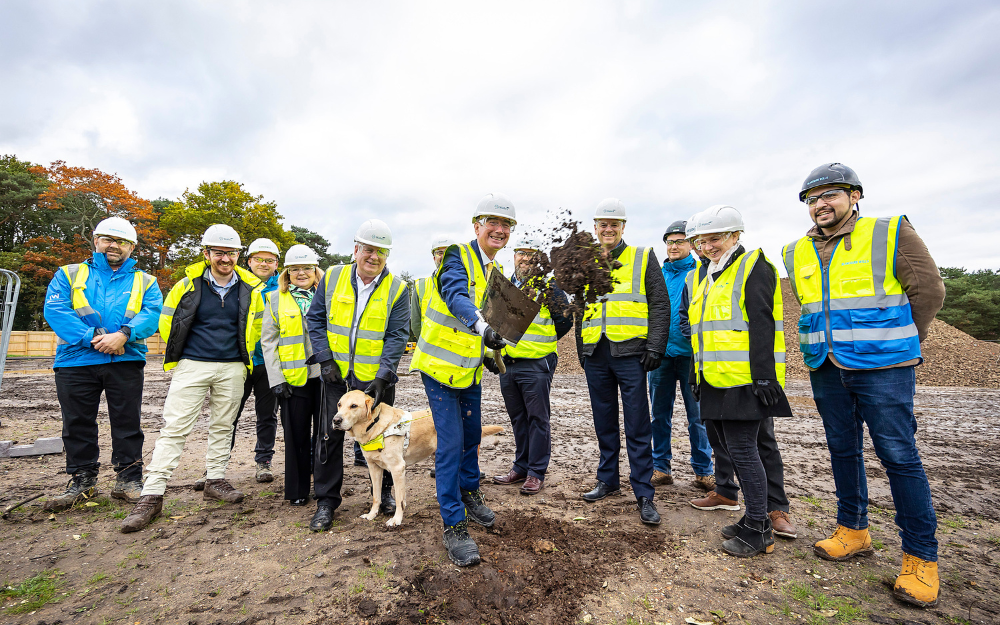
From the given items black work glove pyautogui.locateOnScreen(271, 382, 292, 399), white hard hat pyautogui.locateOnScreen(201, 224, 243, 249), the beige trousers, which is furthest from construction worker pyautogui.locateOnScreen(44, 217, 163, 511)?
black work glove pyautogui.locateOnScreen(271, 382, 292, 399)

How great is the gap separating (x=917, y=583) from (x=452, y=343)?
3.38 meters

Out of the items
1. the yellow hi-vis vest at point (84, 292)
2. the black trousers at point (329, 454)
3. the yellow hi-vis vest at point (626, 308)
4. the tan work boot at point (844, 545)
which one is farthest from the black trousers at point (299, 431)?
the tan work boot at point (844, 545)

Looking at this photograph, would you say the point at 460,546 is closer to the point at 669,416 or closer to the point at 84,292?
the point at 669,416

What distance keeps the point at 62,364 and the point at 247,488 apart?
86.2 inches

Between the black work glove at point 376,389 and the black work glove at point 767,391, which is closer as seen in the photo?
the black work glove at point 767,391

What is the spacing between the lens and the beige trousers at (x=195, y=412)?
418cm

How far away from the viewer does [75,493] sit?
4.39m

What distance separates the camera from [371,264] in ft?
13.7

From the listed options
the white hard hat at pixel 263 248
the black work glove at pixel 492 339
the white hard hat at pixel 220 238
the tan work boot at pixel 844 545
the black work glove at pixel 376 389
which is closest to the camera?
the black work glove at pixel 492 339

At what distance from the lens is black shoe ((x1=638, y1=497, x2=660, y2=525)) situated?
3827 mm

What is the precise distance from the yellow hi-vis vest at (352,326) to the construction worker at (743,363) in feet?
9.36

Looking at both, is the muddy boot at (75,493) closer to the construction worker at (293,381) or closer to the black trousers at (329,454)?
the construction worker at (293,381)

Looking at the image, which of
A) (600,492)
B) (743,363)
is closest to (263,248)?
(600,492)

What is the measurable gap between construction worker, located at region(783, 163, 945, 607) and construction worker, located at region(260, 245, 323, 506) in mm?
4256
